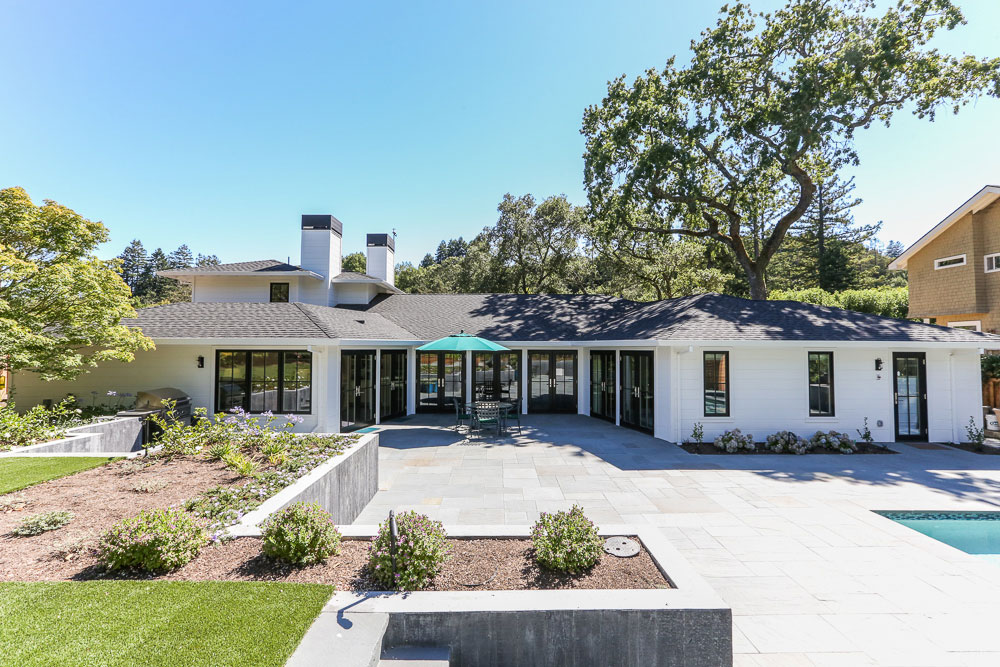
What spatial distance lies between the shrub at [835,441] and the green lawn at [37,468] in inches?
530

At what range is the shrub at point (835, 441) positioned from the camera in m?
9.76

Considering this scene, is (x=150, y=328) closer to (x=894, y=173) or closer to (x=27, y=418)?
(x=27, y=418)

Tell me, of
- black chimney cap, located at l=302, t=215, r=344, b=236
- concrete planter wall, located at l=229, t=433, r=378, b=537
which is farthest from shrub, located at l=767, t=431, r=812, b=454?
black chimney cap, located at l=302, t=215, r=344, b=236

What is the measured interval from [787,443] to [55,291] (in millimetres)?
16077

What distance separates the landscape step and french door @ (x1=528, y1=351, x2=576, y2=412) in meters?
12.3

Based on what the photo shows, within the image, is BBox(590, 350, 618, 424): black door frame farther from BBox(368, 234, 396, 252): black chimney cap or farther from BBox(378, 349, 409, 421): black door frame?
BBox(368, 234, 396, 252): black chimney cap

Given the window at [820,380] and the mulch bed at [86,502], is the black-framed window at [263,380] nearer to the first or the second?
the mulch bed at [86,502]

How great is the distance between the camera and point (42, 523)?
13.4 ft

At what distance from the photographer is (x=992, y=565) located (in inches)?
178

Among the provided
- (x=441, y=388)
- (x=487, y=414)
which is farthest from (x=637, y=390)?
(x=441, y=388)

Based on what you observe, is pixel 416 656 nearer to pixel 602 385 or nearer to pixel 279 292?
pixel 602 385

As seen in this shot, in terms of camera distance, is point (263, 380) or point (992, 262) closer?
point (263, 380)

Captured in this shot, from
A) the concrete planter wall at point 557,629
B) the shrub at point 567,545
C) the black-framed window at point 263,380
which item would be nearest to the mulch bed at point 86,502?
the concrete planter wall at point 557,629

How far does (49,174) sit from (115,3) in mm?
10799
